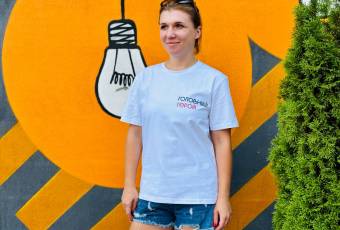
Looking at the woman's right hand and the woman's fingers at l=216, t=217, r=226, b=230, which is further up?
the woman's right hand

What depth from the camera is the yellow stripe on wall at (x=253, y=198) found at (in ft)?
10.2

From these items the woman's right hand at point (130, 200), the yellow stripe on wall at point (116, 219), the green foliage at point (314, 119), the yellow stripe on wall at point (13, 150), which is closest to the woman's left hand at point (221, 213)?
the green foliage at point (314, 119)

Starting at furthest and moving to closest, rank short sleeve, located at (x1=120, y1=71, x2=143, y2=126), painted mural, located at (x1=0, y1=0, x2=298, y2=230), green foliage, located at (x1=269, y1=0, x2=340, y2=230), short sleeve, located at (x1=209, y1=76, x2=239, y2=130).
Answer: painted mural, located at (x1=0, y1=0, x2=298, y2=230) → short sleeve, located at (x1=120, y1=71, x2=143, y2=126) → short sleeve, located at (x1=209, y1=76, x2=239, y2=130) → green foliage, located at (x1=269, y1=0, x2=340, y2=230)

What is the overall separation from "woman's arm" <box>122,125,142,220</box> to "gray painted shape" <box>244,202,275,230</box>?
98 cm

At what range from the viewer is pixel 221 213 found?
238 centimetres

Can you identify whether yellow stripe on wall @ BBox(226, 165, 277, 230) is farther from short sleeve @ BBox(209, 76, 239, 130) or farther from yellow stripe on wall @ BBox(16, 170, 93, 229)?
yellow stripe on wall @ BBox(16, 170, 93, 229)

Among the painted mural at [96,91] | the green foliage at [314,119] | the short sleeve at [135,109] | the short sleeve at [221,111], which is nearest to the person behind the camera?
the green foliage at [314,119]

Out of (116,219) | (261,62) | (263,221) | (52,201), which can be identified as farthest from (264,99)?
(52,201)

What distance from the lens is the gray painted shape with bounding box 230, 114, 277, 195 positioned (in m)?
3.08

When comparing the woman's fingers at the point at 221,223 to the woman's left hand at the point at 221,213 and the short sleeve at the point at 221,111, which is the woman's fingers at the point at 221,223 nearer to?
the woman's left hand at the point at 221,213

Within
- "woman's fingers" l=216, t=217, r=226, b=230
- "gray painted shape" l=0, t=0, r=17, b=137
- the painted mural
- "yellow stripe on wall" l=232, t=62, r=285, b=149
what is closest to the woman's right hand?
"woman's fingers" l=216, t=217, r=226, b=230

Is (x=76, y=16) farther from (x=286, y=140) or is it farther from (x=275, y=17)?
(x=286, y=140)

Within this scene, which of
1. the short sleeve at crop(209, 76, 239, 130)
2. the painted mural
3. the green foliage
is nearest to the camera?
the green foliage

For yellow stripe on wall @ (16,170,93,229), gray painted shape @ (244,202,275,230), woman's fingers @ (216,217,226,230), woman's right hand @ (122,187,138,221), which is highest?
woman's right hand @ (122,187,138,221)
